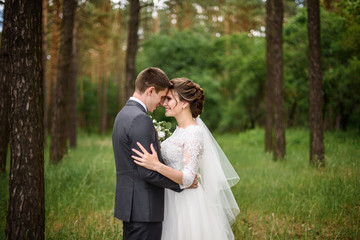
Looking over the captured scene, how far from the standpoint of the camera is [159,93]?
124 inches

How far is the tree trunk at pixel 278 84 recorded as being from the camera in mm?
10680

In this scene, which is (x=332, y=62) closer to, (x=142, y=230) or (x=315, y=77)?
(x=315, y=77)

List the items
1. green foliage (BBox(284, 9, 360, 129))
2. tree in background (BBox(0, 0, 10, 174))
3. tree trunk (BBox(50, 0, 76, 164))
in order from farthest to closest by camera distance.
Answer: green foliage (BBox(284, 9, 360, 129))
tree trunk (BBox(50, 0, 76, 164))
tree in background (BBox(0, 0, 10, 174))

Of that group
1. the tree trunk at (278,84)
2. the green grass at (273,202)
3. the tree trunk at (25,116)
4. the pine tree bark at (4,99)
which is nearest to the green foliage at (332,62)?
the tree trunk at (278,84)

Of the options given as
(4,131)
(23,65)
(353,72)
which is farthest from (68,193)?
(353,72)

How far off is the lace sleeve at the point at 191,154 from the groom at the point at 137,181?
150 millimetres

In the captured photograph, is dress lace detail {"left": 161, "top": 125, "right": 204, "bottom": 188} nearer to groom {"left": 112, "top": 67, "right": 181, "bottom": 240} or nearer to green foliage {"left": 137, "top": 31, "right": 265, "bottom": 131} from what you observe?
groom {"left": 112, "top": 67, "right": 181, "bottom": 240}

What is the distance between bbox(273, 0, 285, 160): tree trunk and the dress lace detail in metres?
8.11

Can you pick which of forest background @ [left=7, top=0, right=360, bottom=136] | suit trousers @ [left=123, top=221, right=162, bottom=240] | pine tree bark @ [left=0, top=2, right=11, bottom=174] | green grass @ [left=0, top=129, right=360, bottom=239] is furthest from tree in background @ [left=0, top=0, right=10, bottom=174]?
forest background @ [left=7, top=0, right=360, bottom=136]

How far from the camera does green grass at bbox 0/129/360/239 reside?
474 cm

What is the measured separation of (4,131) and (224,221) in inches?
234

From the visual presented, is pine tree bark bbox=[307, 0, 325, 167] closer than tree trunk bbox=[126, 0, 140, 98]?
Yes

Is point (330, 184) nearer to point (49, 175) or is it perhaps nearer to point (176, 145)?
point (176, 145)

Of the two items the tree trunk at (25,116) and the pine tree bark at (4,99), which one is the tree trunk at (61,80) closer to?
the pine tree bark at (4,99)
